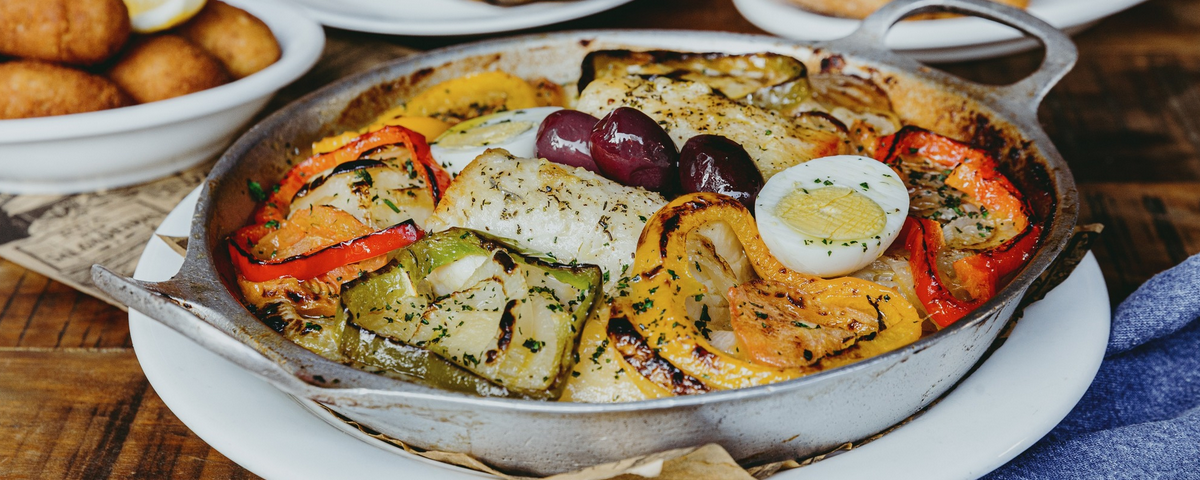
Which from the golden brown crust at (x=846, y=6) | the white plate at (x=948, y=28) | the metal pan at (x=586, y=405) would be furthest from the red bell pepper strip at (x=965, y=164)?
the golden brown crust at (x=846, y=6)

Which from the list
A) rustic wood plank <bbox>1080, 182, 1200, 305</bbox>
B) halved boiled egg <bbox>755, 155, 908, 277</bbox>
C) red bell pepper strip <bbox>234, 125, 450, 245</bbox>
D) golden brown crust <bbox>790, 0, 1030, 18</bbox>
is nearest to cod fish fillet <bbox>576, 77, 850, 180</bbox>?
halved boiled egg <bbox>755, 155, 908, 277</bbox>

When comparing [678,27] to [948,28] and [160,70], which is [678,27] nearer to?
[948,28]

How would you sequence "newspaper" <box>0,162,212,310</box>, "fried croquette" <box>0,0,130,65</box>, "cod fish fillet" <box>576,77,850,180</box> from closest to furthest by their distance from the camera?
"cod fish fillet" <box>576,77,850,180</box> < "newspaper" <box>0,162,212,310</box> < "fried croquette" <box>0,0,130,65</box>

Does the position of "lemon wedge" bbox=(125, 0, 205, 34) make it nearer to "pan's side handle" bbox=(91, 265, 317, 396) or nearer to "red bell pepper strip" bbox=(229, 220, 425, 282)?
"red bell pepper strip" bbox=(229, 220, 425, 282)

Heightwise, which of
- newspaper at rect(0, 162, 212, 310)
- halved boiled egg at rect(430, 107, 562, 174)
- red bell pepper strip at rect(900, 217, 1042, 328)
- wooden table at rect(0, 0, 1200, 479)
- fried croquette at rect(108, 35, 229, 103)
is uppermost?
red bell pepper strip at rect(900, 217, 1042, 328)

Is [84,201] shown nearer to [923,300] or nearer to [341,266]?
[341,266]

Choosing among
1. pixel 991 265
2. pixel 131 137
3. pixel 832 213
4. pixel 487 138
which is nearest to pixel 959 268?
pixel 991 265
